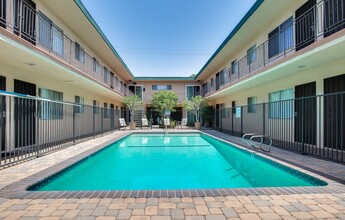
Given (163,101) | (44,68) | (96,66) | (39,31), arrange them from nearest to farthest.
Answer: (44,68) → (39,31) → (96,66) → (163,101)

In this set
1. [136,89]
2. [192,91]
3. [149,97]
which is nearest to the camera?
[149,97]

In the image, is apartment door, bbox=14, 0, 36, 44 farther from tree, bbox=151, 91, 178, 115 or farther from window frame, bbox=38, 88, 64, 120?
tree, bbox=151, 91, 178, 115

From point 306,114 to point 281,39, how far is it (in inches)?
146

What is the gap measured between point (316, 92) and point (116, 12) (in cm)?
1546

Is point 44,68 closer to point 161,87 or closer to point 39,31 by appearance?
point 39,31

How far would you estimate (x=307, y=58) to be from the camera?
7.30 meters

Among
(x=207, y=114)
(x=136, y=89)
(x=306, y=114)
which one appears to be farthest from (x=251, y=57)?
(x=136, y=89)

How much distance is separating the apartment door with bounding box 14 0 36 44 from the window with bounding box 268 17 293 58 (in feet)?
31.2

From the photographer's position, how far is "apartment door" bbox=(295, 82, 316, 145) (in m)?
8.87

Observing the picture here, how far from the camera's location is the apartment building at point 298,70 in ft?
23.4

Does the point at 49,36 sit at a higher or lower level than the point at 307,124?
higher

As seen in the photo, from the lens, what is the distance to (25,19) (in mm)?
8102

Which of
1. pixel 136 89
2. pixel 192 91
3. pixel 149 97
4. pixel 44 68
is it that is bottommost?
pixel 44 68

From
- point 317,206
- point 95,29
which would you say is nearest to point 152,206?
A: point 317,206
